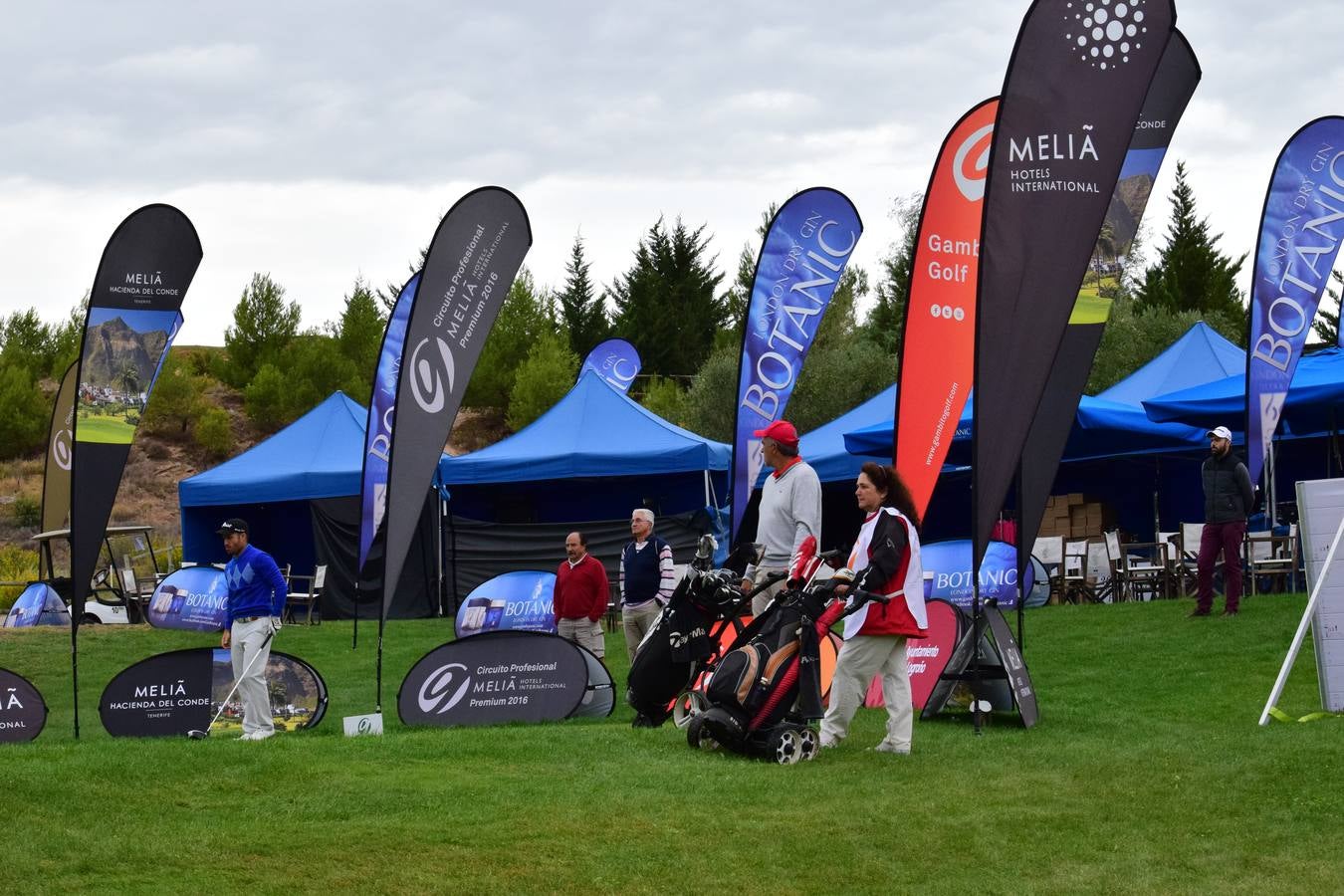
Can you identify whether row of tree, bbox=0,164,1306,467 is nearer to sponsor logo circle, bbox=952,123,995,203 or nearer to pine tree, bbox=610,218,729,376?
pine tree, bbox=610,218,729,376

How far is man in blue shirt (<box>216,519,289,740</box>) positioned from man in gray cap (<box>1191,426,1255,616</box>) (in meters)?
8.47

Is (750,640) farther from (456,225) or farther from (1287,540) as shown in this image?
(1287,540)

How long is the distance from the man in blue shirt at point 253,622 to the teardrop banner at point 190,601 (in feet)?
36.2

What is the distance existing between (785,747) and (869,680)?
2.66 ft

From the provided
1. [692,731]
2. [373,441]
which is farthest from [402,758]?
[373,441]

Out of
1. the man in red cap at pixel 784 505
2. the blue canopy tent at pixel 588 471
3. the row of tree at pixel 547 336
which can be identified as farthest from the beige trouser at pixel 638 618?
the row of tree at pixel 547 336

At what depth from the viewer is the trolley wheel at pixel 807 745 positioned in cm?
840

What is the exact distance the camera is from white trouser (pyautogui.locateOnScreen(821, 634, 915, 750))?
8.58 meters

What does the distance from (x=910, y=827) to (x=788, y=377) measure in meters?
8.06

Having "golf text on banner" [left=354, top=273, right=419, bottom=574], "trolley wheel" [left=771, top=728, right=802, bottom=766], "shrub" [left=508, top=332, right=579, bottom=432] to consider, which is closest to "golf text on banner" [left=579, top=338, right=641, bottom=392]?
"golf text on banner" [left=354, top=273, right=419, bottom=574]

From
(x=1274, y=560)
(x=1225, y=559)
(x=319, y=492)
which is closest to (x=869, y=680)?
(x=1225, y=559)

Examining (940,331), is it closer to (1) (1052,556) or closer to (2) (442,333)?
(2) (442,333)

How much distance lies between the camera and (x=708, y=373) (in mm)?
44625

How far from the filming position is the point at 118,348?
38.2 ft
